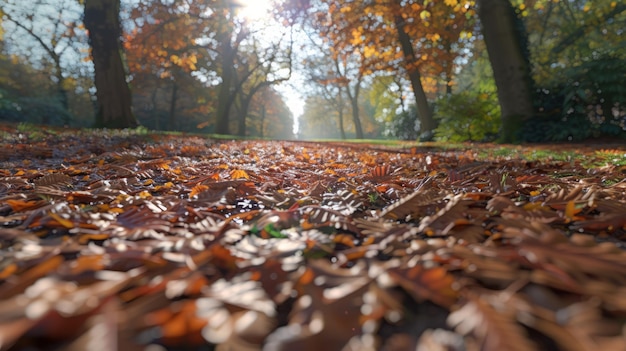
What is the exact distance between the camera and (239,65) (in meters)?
29.4

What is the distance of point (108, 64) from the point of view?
9.80 meters

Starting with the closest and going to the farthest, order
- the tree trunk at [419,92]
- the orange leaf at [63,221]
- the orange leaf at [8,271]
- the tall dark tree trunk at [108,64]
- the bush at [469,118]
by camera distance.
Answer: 1. the orange leaf at [8,271]
2. the orange leaf at [63,221]
3. the tall dark tree trunk at [108,64]
4. the bush at [469,118]
5. the tree trunk at [419,92]

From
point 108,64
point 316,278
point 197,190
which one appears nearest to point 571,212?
point 316,278

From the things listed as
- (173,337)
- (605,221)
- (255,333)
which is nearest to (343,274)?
(255,333)

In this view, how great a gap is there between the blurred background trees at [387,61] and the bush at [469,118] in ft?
0.13

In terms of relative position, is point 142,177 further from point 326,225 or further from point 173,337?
point 173,337

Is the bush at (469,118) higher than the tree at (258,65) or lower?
lower

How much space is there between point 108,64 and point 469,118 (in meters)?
12.5

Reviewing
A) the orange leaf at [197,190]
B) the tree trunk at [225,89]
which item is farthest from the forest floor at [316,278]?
the tree trunk at [225,89]

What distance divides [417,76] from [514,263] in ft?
49.5

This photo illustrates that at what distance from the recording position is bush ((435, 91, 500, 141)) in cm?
1253

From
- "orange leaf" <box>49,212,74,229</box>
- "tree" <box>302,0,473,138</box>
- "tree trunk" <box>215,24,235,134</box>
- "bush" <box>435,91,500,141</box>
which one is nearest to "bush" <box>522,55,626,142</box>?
"bush" <box>435,91,500,141</box>

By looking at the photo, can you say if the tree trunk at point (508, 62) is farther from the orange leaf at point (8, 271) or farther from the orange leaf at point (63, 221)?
the orange leaf at point (8, 271)

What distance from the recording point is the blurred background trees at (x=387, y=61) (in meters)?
9.12
